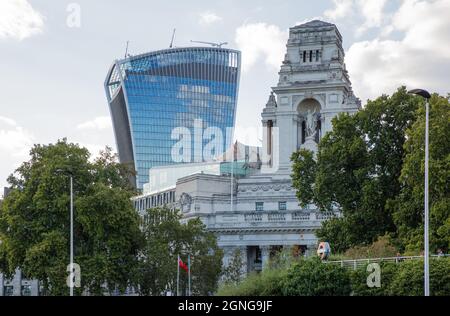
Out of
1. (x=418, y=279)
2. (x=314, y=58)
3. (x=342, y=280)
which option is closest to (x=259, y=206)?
(x=314, y=58)

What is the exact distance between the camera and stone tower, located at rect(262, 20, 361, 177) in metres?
138

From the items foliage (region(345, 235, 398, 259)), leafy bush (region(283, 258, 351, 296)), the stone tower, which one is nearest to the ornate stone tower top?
the stone tower

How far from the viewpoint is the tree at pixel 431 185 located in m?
67.7

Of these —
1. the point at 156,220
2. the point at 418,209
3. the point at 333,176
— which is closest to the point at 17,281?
the point at 156,220

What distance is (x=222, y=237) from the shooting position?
412ft

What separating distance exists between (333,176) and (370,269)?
96.0ft

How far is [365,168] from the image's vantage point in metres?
80.3

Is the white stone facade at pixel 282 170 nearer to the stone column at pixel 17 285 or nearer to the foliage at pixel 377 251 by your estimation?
the stone column at pixel 17 285

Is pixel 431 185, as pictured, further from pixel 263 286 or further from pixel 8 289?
pixel 8 289
